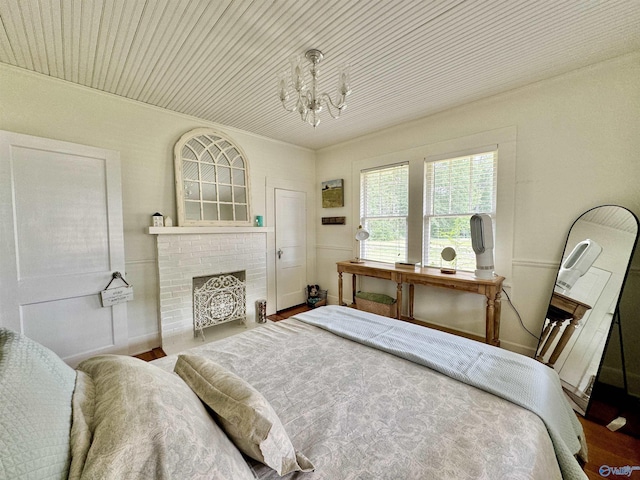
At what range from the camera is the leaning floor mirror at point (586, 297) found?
188 cm

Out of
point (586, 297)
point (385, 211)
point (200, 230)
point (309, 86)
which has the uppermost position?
point (309, 86)

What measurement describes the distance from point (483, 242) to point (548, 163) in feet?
2.98

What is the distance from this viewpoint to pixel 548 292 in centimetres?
238

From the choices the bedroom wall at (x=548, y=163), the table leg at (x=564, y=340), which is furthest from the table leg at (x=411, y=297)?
the table leg at (x=564, y=340)

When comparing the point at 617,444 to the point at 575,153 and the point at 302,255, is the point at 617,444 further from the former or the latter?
the point at 302,255

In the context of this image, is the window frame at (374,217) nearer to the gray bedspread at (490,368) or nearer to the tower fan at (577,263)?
the tower fan at (577,263)

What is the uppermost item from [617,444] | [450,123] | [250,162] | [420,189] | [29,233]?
[450,123]

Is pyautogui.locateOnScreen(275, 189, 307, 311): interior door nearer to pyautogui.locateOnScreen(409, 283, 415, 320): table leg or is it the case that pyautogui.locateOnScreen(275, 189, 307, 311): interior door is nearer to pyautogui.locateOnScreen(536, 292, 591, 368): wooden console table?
pyautogui.locateOnScreen(409, 283, 415, 320): table leg

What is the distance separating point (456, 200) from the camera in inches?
114

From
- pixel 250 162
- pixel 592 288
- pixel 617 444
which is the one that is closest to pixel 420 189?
pixel 592 288

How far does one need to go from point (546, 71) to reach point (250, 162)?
328cm

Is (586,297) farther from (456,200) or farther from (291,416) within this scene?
(291,416)

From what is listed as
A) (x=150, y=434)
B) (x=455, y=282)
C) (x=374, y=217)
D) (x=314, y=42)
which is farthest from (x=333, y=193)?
(x=150, y=434)

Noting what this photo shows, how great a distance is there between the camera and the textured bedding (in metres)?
0.80
